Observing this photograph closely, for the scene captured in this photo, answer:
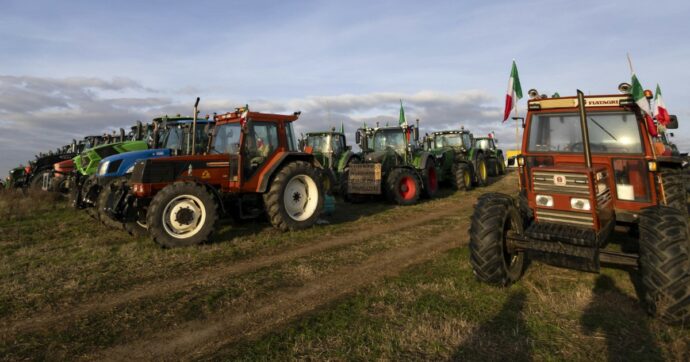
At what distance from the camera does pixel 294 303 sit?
3.93 m

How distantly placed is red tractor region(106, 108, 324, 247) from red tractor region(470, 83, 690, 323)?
4119 mm

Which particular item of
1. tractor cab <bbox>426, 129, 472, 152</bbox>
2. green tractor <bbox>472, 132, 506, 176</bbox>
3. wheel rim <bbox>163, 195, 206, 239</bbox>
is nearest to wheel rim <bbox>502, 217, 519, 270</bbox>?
wheel rim <bbox>163, 195, 206, 239</bbox>

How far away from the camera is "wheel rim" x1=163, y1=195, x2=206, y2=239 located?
6145 mm

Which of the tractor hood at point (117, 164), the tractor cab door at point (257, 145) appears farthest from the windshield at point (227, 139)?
the tractor hood at point (117, 164)

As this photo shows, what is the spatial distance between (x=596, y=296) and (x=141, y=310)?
14.7ft

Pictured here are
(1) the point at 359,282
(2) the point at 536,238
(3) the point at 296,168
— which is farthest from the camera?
(3) the point at 296,168

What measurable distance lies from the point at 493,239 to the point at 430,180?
890 cm

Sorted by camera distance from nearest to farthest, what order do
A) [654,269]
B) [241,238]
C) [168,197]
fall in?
[654,269]
[168,197]
[241,238]

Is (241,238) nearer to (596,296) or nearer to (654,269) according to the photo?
(596,296)

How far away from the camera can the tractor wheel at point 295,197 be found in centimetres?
723

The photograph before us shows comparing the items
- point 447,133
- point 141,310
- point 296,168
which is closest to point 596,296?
point 141,310

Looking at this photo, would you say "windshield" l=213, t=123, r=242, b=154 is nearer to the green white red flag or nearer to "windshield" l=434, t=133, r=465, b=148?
the green white red flag

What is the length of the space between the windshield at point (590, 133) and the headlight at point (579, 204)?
1.15m

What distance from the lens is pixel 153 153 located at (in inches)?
335
